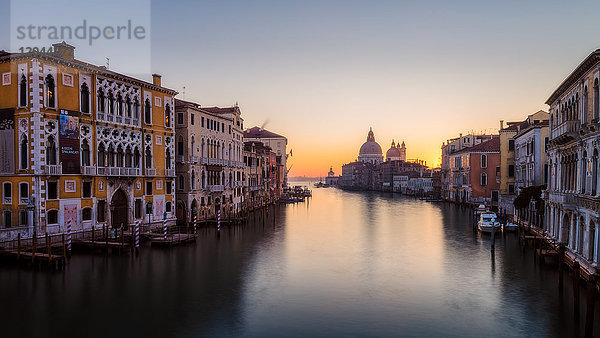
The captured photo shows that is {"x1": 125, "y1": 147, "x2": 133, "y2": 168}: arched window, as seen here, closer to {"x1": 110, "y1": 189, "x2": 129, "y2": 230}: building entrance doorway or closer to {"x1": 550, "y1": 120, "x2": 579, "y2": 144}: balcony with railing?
{"x1": 110, "y1": 189, "x2": 129, "y2": 230}: building entrance doorway

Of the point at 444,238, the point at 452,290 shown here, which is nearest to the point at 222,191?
the point at 444,238

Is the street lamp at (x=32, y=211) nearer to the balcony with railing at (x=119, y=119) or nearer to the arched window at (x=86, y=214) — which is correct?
the arched window at (x=86, y=214)

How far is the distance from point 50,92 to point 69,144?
2.97 metres

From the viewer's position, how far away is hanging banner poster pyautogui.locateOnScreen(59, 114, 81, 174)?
2497cm

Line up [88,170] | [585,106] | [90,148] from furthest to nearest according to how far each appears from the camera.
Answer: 1. [90,148]
2. [88,170]
3. [585,106]

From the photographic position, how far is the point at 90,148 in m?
26.8

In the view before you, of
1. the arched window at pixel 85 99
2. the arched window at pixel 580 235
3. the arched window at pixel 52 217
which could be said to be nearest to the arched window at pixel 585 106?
the arched window at pixel 580 235

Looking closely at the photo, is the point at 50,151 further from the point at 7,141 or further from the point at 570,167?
the point at 570,167

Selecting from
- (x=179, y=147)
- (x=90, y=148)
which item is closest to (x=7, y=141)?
(x=90, y=148)

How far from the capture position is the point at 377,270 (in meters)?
22.4

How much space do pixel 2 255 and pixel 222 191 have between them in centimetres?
2154

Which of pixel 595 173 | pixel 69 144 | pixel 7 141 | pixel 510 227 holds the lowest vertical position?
pixel 510 227

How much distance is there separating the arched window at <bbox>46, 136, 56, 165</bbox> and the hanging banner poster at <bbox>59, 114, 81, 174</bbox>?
359 millimetres

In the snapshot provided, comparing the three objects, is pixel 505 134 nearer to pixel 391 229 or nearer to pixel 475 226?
pixel 475 226
